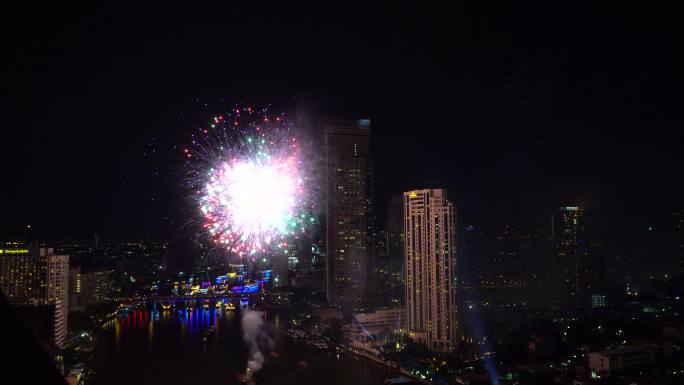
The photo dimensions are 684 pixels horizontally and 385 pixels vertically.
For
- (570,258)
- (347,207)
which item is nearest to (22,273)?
(347,207)

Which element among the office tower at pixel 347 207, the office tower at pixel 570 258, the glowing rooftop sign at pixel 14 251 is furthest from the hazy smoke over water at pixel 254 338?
the office tower at pixel 570 258

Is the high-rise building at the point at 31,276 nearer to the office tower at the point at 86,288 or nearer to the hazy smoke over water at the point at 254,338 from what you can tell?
the office tower at the point at 86,288

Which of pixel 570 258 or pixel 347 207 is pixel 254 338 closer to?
pixel 347 207

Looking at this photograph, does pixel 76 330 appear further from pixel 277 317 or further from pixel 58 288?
pixel 277 317

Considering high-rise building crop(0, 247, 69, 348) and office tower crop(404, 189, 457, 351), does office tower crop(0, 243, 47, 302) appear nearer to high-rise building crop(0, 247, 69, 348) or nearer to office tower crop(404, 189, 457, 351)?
high-rise building crop(0, 247, 69, 348)

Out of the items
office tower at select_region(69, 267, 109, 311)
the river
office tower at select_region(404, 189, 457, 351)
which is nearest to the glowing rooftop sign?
the river
